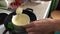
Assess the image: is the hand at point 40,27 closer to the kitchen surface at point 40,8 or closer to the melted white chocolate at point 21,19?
the melted white chocolate at point 21,19

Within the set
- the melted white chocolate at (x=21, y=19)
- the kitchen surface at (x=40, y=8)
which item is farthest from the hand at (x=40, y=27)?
the kitchen surface at (x=40, y=8)

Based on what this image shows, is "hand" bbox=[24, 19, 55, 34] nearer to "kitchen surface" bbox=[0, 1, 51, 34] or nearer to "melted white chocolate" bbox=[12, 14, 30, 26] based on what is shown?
"melted white chocolate" bbox=[12, 14, 30, 26]

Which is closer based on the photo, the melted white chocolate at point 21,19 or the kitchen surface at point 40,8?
the melted white chocolate at point 21,19

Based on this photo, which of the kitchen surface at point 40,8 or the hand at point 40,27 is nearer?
the hand at point 40,27

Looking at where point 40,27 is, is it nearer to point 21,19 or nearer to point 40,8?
point 21,19

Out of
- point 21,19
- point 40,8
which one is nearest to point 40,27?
point 21,19

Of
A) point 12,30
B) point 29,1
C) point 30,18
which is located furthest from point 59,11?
point 12,30

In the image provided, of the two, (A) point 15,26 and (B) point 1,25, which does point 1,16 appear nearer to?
(B) point 1,25

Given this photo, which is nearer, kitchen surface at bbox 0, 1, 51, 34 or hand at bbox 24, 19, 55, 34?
hand at bbox 24, 19, 55, 34

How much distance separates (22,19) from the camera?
30.2 inches

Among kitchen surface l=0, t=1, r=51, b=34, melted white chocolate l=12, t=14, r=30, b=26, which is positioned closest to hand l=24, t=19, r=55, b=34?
melted white chocolate l=12, t=14, r=30, b=26

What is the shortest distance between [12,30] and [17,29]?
28 millimetres

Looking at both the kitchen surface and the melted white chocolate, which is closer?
the melted white chocolate

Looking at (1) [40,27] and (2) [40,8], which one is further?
(2) [40,8]
